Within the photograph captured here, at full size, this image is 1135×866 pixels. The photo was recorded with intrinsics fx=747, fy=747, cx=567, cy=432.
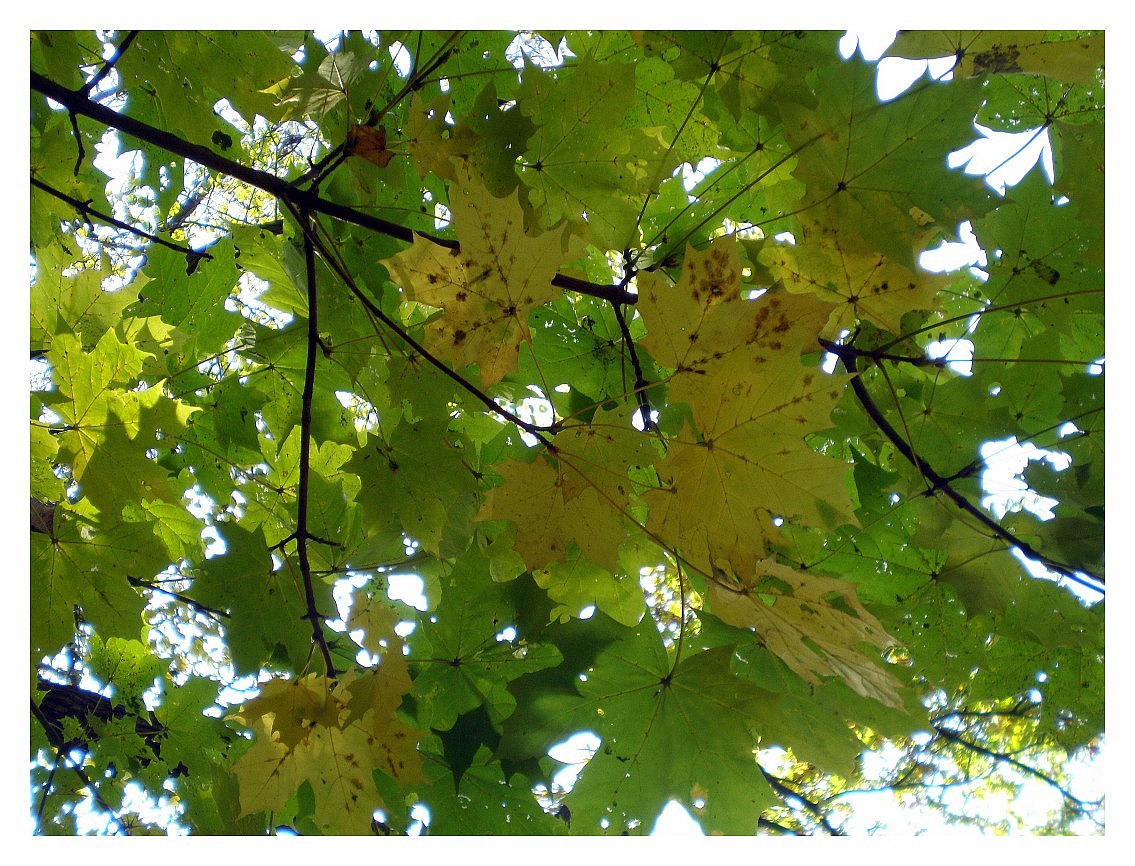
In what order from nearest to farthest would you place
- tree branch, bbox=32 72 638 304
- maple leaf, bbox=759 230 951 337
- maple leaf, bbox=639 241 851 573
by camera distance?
maple leaf, bbox=639 241 851 573, tree branch, bbox=32 72 638 304, maple leaf, bbox=759 230 951 337

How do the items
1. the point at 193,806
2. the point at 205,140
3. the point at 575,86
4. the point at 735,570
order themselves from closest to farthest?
1. the point at 735,570
2. the point at 575,86
3. the point at 205,140
4. the point at 193,806

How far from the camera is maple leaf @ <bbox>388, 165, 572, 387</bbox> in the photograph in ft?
2.88

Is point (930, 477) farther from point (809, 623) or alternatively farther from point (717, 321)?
point (717, 321)

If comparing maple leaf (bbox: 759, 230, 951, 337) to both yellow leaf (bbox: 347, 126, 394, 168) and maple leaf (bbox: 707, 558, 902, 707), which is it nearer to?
maple leaf (bbox: 707, 558, 902, 707)

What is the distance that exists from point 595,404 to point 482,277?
0.21m

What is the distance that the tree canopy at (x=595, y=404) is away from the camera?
942 millimetres

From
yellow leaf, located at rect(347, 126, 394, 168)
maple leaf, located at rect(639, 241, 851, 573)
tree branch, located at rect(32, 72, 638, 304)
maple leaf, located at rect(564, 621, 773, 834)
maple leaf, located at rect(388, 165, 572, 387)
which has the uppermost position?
yellow leaf, located at rect(347, 126, 394, 168)

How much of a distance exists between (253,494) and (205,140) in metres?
0.83

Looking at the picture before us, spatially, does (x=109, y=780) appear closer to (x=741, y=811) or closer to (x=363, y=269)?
(x=363, y=269)

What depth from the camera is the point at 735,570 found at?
0.89m

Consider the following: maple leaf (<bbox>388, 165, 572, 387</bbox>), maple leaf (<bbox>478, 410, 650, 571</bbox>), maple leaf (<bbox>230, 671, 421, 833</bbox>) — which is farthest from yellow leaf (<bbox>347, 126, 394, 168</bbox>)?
maple leaf (<bbox>230, 671, 421, 833</bbox>)

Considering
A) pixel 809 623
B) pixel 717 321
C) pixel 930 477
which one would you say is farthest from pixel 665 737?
pixel 717 321

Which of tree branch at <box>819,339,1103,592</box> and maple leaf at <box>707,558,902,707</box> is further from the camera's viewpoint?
tree branch at <box>819,339,1103,592</box>


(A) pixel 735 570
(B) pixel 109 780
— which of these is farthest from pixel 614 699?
(B) pixel 109 780
